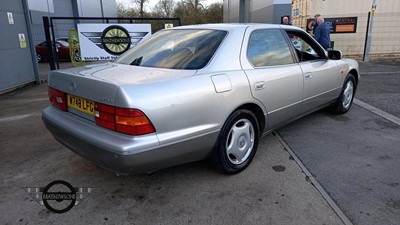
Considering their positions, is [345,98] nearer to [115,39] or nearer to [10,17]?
[115,39]

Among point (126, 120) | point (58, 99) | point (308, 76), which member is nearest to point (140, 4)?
point (308, 76)

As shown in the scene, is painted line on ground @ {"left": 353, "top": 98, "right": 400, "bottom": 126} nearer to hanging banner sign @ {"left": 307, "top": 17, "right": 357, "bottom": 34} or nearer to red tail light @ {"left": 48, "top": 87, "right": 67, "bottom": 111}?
red tail light @ {"left": 48, "top": 87, "right": 67, "bottom": 111}

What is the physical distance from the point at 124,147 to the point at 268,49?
84.3 inches

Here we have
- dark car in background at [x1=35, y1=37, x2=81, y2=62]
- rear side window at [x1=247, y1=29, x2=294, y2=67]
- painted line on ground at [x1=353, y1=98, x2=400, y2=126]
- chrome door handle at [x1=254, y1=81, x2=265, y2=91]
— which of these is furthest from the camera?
dark car in background at [x1=35, y1=37, x2=81, y2=62]

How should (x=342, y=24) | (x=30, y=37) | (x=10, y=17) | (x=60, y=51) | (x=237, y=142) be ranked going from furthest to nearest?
(x=60, y=51), (x=342, y=24), (x=30, y=37), (x=10, y=17), (x=237, y=142)

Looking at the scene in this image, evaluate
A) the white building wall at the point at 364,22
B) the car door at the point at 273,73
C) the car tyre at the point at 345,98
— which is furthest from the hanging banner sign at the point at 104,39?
the white building wall at the point at 364,22

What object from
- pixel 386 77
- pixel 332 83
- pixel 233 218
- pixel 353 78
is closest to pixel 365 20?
pixel 386 77

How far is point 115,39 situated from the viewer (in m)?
8.81

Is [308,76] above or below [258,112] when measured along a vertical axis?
above

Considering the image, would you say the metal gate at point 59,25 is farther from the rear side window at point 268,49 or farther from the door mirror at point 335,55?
the rear side window at point 268,49

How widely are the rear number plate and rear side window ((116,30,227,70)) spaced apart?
763 millimetres

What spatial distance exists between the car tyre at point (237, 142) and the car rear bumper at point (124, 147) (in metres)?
0.18

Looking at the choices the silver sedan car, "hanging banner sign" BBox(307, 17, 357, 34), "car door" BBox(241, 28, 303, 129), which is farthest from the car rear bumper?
"hanging banner sign" BBox(307, 17, 357, 34)

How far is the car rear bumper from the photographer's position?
93.4 inches
